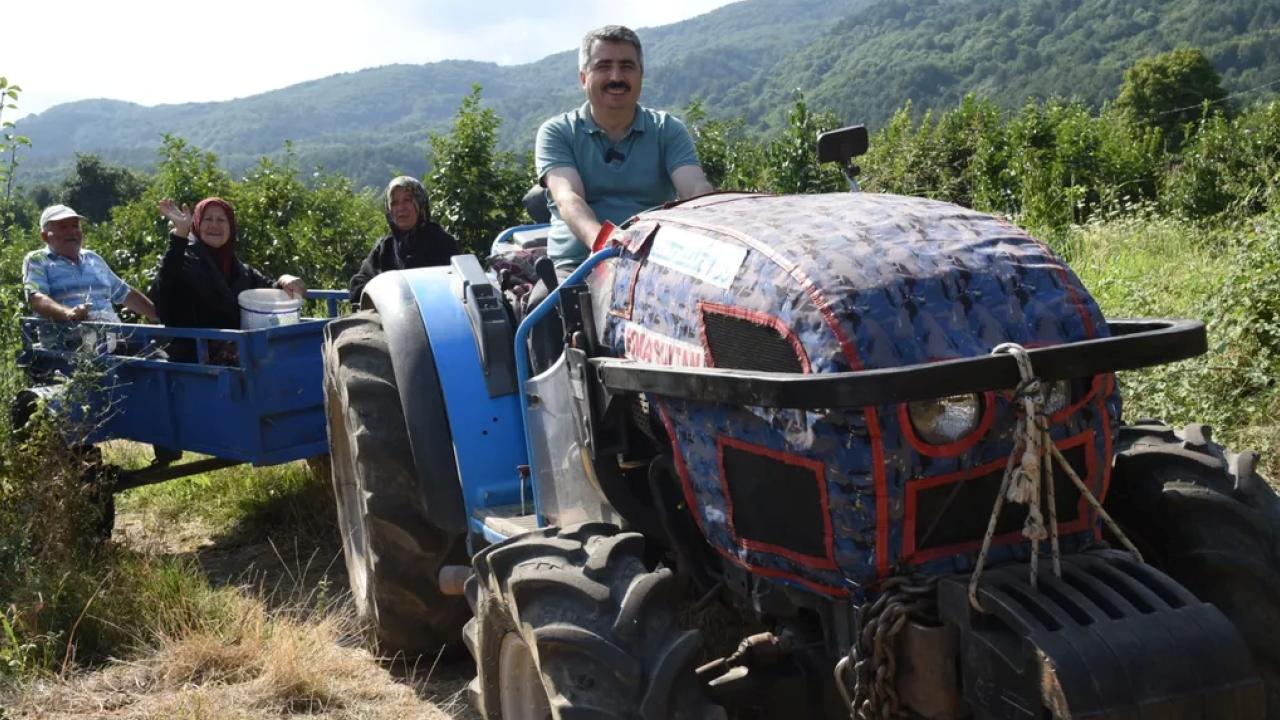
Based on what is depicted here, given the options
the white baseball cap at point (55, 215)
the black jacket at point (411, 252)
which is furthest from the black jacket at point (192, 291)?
the black jacket at point (411, 252)

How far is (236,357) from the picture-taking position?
645 cm

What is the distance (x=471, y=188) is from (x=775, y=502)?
1071 cm

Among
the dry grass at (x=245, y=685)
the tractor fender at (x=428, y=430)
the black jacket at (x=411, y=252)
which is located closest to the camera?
the tractor fender at (x=428, y=430)

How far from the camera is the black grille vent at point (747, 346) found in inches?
110

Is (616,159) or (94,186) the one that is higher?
(94,186)

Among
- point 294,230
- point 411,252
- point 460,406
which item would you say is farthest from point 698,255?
point 294,230

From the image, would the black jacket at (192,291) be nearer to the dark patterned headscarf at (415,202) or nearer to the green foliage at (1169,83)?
the dark patterned headscarf at (415,202)

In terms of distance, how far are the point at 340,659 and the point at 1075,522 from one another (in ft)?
9.25

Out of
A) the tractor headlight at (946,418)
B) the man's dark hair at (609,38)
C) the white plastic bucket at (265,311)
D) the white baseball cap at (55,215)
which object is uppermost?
the man's dark hair at (609,38)

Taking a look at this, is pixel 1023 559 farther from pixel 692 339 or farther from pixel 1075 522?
pixel 692 339

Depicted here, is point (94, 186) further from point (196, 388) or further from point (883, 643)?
point (883, 643)

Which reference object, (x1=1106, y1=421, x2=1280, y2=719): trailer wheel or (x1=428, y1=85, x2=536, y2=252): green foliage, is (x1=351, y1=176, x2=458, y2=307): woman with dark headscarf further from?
(x1=428, y1=85, x2=536, y2=252): green foliage

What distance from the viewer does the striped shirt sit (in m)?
6.75

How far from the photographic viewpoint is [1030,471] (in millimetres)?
2568
